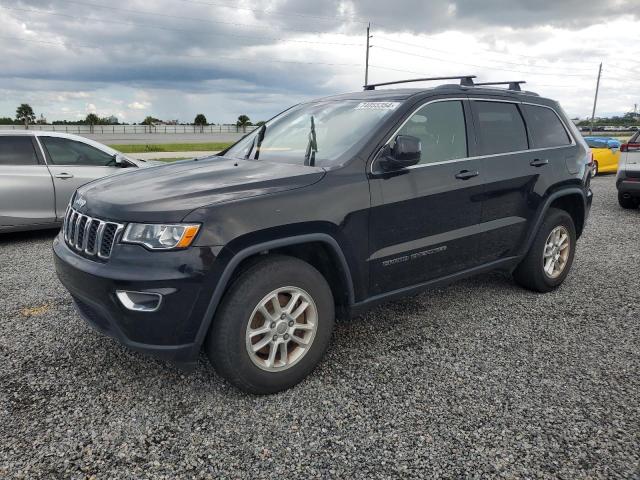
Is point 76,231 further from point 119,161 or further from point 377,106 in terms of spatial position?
point 119,161

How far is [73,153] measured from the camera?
22.8 ft

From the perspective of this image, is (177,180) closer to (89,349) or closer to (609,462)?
(89,349)

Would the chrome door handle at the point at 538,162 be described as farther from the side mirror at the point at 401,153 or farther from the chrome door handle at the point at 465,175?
the side mirror at the point at 401,153

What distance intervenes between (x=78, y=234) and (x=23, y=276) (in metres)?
2.83

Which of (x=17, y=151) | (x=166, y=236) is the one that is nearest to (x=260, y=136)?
(x=166, y=236)

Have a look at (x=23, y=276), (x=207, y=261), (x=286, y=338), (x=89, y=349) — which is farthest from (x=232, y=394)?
(x=23, y=276)

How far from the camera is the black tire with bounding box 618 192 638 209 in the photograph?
980cm

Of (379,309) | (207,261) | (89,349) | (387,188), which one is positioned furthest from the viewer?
(379,309)

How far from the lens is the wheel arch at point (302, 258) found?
8.63 ft

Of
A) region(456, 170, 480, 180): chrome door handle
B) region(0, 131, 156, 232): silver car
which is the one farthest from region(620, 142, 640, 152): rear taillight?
region(0, 131, 156, 232): silver car

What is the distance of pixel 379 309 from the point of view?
428 centimetres

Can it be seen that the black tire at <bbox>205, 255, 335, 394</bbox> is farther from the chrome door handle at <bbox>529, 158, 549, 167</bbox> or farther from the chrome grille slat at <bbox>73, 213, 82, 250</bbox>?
the chrome door handle at <bbox>529, 158, 549, 167</bbox>

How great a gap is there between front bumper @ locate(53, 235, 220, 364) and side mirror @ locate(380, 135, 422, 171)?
1325 millimetres

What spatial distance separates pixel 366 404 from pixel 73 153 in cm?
597
